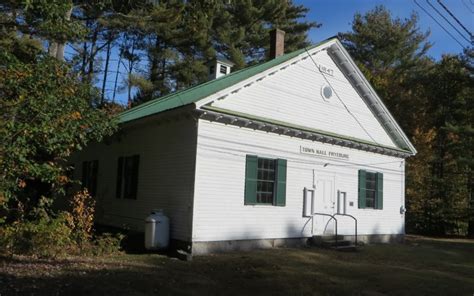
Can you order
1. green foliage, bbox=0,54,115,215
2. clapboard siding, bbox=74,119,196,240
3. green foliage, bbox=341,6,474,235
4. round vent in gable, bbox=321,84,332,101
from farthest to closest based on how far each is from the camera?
green foliage, bbox=341,6,474,235, round vent in gable, bbox=321,84,332,101, clapboard siding, bbox=74,119,196,240, green foliage, bbox=0,54,115,215

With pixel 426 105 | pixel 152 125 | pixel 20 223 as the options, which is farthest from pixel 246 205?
pixel 426 105

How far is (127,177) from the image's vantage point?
16359 millimetres

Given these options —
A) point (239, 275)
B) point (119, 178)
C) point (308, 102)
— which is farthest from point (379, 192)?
point (239, 275)

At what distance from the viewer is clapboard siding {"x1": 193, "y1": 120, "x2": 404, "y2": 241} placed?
1298cm

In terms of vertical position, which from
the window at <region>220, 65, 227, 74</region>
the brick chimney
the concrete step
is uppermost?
the brick chimney

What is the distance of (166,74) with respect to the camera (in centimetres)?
3331

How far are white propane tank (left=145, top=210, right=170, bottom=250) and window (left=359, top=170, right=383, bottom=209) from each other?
8.04 metres

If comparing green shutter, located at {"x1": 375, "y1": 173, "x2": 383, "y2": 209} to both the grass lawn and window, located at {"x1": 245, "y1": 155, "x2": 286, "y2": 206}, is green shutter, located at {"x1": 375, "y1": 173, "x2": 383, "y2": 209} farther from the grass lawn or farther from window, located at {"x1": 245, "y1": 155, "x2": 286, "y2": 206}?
window, located at {"x1": 245, "y1": 155, "x2": 286, "y2": 206}

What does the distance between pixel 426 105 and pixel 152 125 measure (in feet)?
76.3

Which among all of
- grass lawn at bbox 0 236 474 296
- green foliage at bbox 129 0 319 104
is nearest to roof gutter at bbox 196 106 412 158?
grass lawn at bbox 0 236 474 296

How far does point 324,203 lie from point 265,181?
116 inches

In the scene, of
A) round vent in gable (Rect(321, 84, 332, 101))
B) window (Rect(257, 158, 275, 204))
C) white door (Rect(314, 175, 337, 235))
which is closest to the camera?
window (Rect(257, 158, 275, 204))

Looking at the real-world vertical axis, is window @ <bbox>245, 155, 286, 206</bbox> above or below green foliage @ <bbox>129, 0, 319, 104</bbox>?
below

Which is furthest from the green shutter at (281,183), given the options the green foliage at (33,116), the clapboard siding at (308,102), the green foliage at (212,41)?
the green foliage at (212,41)
